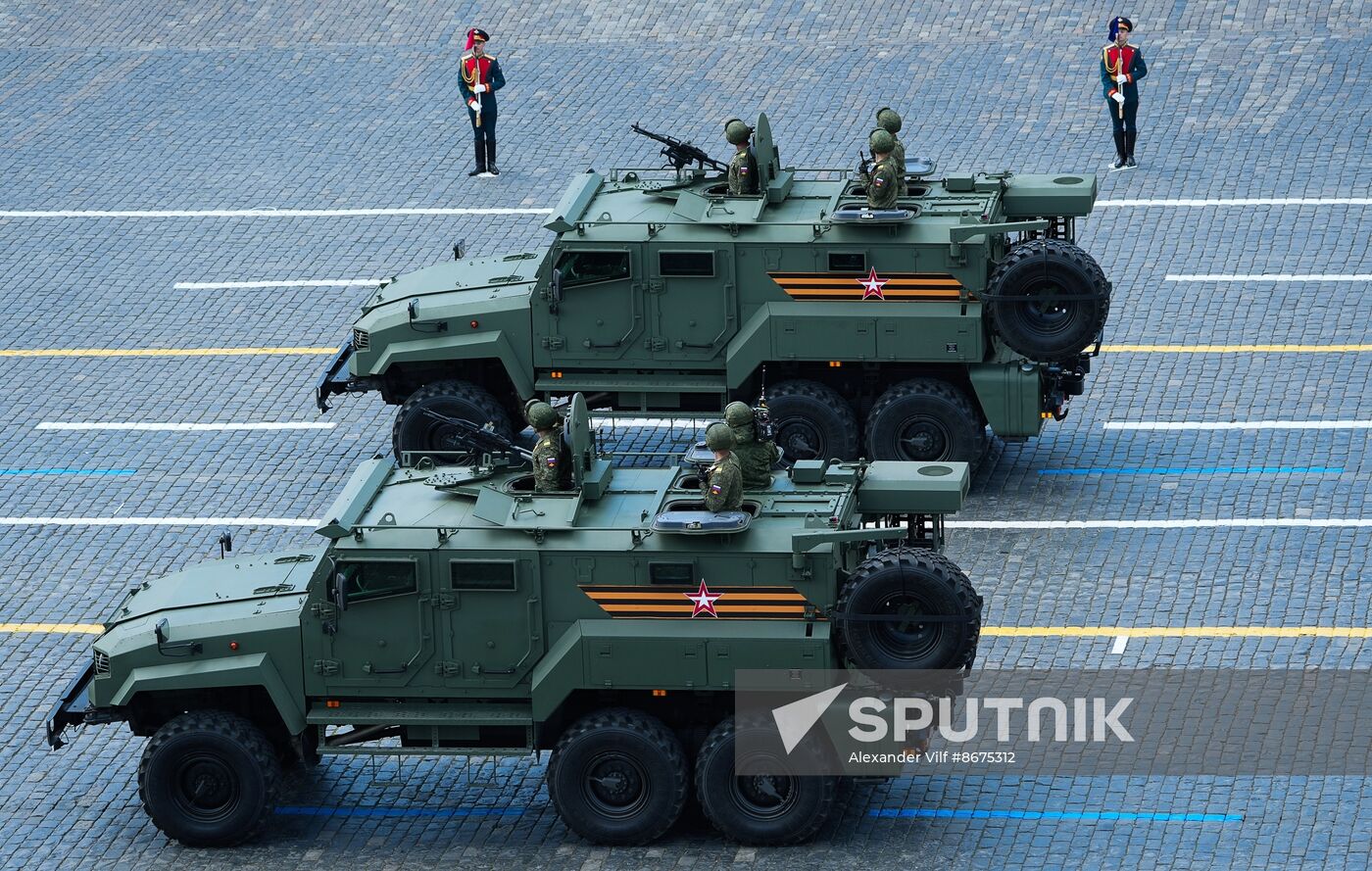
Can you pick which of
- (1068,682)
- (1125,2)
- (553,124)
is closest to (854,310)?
(1068,682)

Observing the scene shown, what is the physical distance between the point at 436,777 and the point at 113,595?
17.0ft

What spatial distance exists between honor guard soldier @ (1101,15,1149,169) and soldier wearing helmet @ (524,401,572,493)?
16697 mm

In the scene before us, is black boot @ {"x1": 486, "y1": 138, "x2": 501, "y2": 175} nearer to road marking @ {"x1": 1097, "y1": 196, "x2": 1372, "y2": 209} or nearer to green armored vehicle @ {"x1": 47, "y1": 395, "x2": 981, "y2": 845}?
road marking @ {"x1": 1097, "y1": 196, "x2": 1372, "y2": 209}

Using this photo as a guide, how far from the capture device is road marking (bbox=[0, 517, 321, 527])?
2680cm

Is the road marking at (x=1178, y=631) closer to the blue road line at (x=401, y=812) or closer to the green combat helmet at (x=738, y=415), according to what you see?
the green combat helmet at (x=738, y=415)

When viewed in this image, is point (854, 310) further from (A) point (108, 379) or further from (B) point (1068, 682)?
(A) point (108, 379)

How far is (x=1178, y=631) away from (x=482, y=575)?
6940 millimetres

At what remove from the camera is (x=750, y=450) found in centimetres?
2103

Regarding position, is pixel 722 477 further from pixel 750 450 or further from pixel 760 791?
pixel 760 791

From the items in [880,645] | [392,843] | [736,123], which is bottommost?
[392,843]

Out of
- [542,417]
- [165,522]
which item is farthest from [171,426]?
[542,417]

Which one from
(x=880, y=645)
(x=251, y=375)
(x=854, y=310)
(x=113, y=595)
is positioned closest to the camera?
(x=880, y=645)

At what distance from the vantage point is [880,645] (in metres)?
19.7

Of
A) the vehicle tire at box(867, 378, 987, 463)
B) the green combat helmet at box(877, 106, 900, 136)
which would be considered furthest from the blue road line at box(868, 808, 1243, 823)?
the green combat helmet at box(877, 106, 900, 136)
